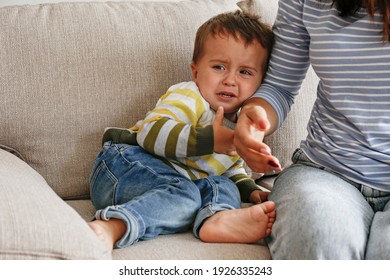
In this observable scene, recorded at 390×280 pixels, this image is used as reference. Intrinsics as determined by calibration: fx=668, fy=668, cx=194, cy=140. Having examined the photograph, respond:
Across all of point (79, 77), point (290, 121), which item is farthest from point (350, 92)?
point (79, 77)

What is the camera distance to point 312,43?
1.41 metres

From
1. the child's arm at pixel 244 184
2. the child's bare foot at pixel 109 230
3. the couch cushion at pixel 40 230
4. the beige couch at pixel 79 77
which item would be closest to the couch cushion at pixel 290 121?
the beige couch at pixel 79 77

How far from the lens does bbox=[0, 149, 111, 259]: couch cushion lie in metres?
1.06

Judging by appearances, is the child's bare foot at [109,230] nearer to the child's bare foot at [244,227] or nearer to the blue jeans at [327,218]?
the child's bare foot at [244,227]

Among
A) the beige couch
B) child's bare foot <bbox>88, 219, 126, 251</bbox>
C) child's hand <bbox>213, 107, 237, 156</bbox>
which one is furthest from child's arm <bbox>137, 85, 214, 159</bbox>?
child's bare foot <bbox>88, 219, 126, 251</bbox>

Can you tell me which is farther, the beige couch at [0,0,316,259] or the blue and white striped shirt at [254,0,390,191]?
the beige couch at [0,0,316,259]

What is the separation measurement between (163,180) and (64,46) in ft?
1.44

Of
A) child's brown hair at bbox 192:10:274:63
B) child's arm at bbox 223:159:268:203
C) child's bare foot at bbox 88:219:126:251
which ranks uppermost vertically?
child's brown hair at bbox 192:10:274:63

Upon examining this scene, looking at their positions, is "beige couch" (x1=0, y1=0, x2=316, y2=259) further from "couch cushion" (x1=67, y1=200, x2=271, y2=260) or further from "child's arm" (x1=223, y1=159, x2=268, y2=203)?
"couch cushion" (x1=67, y1=200, x2=271, y2=260)

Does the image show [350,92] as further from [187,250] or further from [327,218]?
[187,250]

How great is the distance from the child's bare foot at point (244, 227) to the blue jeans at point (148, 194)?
0.05 metres

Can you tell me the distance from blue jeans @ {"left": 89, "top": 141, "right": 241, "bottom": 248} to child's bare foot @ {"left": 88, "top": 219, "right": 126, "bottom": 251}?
12 mm

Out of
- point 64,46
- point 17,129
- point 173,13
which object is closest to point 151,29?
point 173,13
